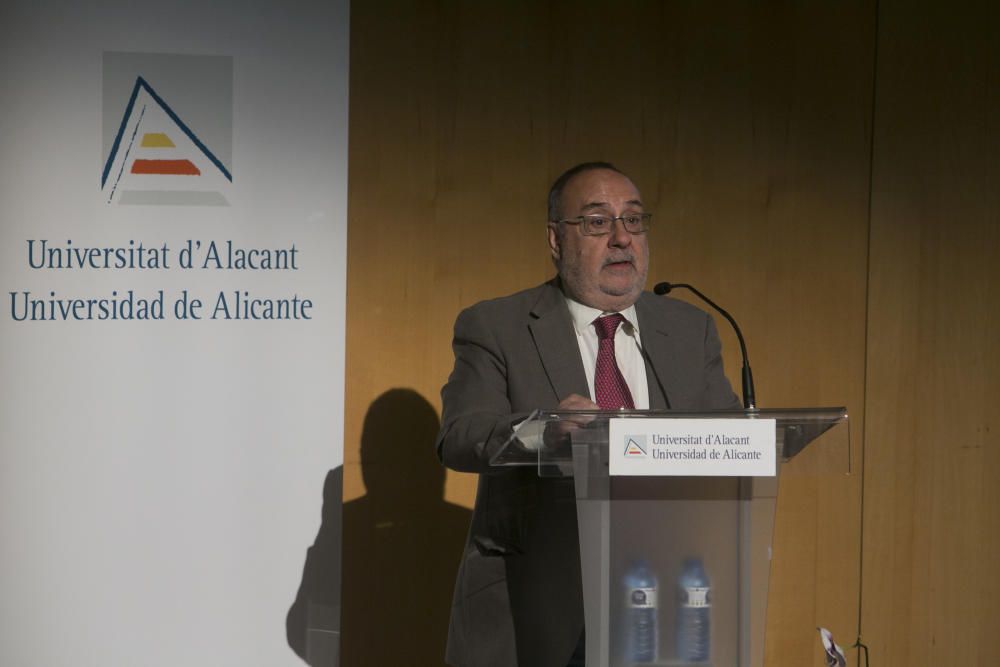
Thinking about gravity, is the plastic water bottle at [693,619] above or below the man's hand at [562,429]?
below

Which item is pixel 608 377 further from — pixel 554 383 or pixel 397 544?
pixel 397 544

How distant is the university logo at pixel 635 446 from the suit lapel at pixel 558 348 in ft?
2.26

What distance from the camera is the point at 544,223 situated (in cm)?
398

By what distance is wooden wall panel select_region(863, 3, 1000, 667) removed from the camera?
4121 millimetres

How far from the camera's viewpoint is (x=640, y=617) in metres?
1.99

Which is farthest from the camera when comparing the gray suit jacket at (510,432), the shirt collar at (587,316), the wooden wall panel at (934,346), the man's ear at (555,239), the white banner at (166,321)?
the wooden wall panel at (934,346)


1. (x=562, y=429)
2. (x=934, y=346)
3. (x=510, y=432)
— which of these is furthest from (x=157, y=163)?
(x=934, y=346)

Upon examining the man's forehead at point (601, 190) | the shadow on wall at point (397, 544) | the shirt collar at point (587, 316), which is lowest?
the shadow on wall at point (397, 544)

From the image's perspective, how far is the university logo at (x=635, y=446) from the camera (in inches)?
75.2

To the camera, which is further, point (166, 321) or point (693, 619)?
point (166, 321)

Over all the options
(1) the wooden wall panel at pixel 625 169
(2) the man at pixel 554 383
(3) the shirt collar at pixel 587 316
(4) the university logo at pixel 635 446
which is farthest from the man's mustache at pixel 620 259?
(1) the wooden wall panel at pixel 625 169

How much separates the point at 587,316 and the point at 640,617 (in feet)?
3.22

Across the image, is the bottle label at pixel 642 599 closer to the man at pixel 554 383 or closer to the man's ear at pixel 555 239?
the man at pixel 554 383

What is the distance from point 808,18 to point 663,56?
0.55 metres
